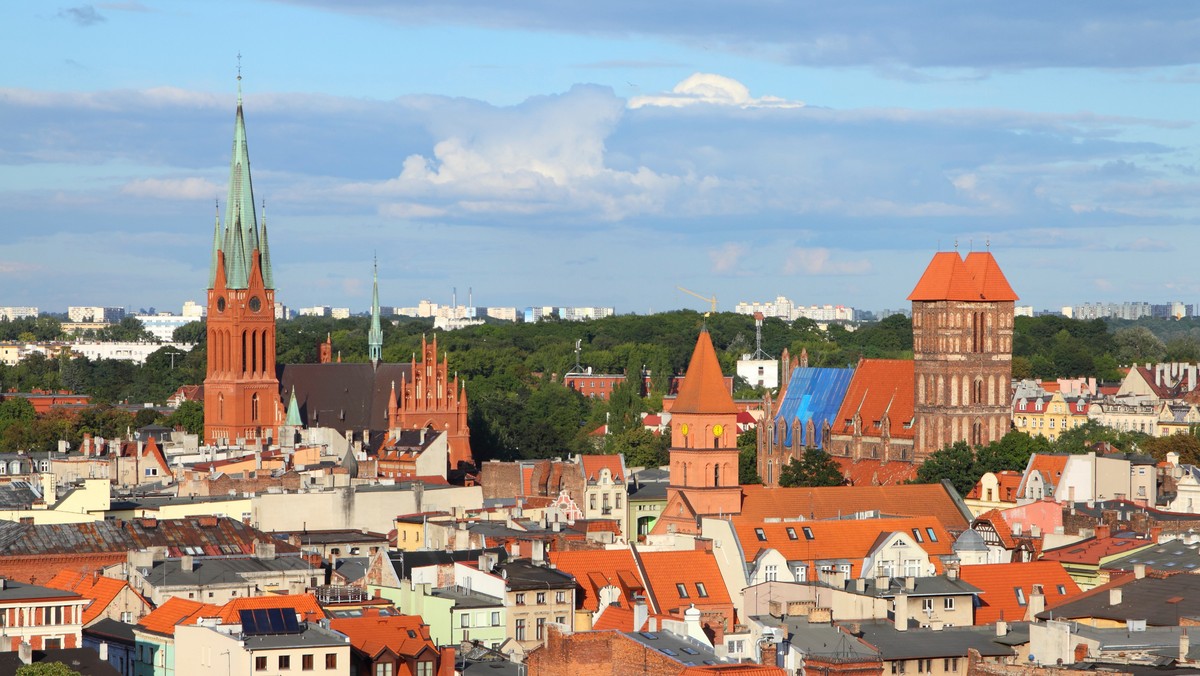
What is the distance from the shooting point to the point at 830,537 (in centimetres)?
9275

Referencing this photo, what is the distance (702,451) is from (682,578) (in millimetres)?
24411

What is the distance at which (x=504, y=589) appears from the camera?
76562mm

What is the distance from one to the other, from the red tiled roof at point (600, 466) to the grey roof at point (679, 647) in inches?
2247

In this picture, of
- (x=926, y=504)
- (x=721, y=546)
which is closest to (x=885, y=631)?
(x=721, y=546)

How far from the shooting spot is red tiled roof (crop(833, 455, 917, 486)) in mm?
138375

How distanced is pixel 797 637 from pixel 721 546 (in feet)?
63.5

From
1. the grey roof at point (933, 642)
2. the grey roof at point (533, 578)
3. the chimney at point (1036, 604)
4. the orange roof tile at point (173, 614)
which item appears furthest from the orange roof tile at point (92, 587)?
the chimney at point (1036, 604)

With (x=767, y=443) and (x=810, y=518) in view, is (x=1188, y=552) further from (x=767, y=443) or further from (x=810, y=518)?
(x=767, y=443)

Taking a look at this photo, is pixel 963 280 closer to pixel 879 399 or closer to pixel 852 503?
pixel 879 399

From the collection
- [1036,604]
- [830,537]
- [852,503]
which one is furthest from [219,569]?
[852,503]

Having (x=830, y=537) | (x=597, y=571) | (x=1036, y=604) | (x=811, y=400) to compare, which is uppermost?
(x=811, y=400)

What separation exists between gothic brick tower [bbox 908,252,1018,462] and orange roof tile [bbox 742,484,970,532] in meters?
28.5

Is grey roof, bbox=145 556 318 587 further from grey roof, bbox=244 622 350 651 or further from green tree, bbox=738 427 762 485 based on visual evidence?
green tree, bbox=738 427 762 485

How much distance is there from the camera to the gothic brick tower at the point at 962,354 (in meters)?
140
